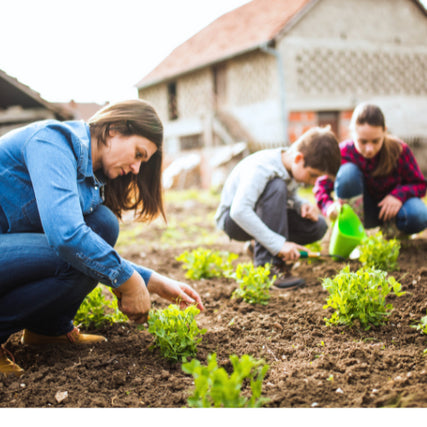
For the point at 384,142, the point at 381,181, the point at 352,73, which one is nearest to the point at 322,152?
the point at 384,142

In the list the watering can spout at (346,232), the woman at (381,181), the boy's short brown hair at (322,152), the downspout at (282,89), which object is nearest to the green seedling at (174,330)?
the boy's short brown hair at (322,152)

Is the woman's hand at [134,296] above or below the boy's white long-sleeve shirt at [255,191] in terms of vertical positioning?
below

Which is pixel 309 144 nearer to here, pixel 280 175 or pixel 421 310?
pixel 280 175

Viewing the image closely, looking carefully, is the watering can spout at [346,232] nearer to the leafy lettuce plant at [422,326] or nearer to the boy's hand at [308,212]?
the boy's hand at [308,212]

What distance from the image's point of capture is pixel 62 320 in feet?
6.30

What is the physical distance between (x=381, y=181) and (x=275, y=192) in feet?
4.34

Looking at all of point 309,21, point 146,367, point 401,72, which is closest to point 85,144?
point 146,367

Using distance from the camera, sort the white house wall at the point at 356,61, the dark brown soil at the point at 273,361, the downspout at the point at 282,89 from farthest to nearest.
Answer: the downspout at the point at 282,89 < the white house wall at the point at 356,61 < the dark brown soil at the point at 273,361

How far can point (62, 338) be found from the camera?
1.98 meters

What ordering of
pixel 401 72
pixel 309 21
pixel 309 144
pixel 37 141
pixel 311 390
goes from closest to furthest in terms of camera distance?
pixel 311 390, pixel 37 141, pixel 309 144, pixel 401 72, pixel 309 21

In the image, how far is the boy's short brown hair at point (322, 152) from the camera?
2.60 meters

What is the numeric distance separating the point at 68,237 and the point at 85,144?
459 millimetres

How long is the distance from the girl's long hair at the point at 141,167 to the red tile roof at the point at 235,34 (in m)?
8.85

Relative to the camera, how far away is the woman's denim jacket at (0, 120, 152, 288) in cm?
148
